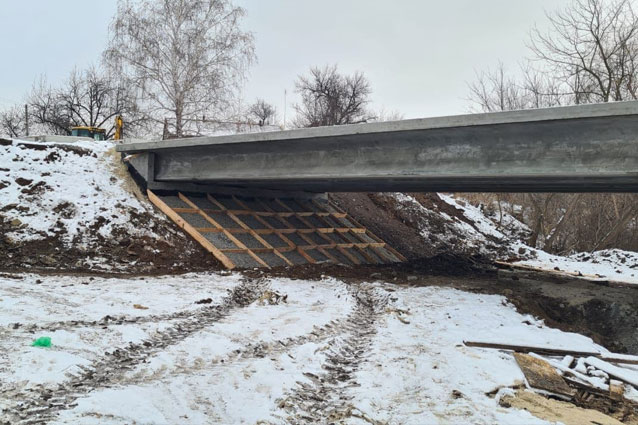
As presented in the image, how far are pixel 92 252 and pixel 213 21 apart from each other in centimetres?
1854

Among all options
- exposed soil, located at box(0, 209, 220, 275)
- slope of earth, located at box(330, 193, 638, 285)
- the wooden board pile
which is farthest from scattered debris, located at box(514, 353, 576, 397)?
slope of earth, located at box(330, 193, 638, 285)

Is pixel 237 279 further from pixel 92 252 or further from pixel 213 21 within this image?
pixel 213 21

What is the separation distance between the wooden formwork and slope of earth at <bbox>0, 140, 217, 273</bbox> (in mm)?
490

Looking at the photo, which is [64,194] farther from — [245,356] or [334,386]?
[334,386]

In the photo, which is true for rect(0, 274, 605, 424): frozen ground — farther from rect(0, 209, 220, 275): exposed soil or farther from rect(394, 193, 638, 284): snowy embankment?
rect(394, 193, 638, 284): snowy embankment

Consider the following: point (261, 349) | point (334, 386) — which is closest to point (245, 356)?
point (261, 349)

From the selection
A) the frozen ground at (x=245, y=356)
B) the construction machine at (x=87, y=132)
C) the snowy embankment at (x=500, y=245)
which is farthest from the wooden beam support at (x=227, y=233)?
the construction machine at (x=87, y=132)

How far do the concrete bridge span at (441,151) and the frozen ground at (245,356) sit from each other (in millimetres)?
2628

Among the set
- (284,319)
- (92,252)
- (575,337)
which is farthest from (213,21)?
(575,337)

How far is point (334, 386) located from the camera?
4391 mm

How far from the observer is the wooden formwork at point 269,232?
11.9 m

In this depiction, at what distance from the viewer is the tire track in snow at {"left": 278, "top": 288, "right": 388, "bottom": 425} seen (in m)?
3.78

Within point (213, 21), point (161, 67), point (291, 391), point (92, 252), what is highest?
point (213, 21)

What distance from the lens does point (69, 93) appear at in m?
39.3
